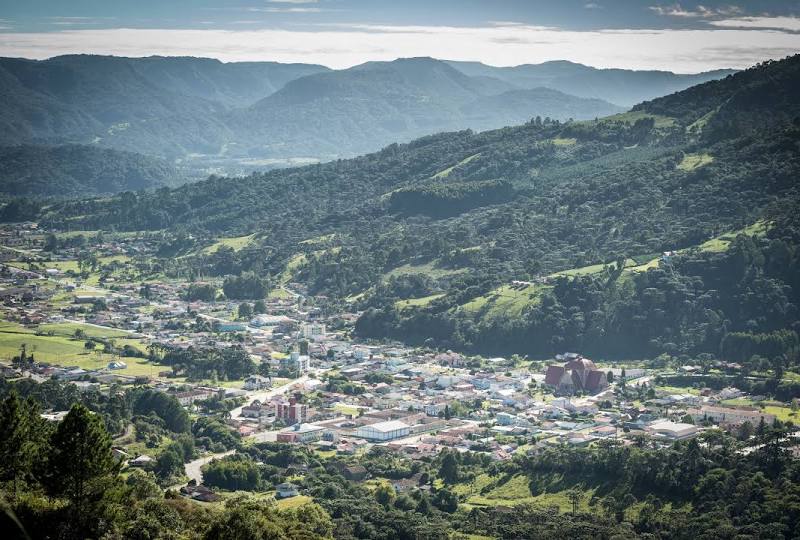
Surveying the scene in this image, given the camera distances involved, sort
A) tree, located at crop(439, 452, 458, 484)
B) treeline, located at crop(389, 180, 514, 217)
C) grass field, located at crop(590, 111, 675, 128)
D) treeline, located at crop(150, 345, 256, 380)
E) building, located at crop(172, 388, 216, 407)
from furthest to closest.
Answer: grass field, located at crop(590, 111, 675, 128) → treeline, located at crop(389, 180, 514, 217) → treeline, located at crop(150, 345, 256, 380) → building, located at crop(172, 388, 216, 407) → tree, located at crop(439, 452, 458, 484)

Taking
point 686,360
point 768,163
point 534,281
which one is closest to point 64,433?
point 686,360

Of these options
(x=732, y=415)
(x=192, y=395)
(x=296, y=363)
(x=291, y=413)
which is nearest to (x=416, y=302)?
(x=296, y=363)

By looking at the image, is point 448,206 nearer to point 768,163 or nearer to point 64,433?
point 768,163

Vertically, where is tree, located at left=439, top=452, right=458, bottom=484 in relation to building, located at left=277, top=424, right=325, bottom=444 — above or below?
above

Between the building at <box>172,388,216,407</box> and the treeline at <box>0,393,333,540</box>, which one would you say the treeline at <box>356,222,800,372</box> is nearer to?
the building at <box>172,388,216,407</box>

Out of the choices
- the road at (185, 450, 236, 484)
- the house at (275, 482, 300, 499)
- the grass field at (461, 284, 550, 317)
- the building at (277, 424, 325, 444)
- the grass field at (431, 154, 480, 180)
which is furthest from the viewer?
the grass field at (431, 154, 480, 180)

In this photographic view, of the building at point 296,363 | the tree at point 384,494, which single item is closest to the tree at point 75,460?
the tree at point 384,494

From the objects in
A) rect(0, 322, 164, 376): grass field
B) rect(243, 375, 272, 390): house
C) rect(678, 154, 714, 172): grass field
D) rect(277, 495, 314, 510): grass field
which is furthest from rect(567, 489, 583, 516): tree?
rect(678, 154, 714, 172): grass field
